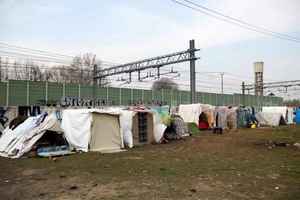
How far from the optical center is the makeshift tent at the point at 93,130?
1306cm

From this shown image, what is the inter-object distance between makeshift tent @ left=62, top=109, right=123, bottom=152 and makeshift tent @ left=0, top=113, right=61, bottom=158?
27.2 inches

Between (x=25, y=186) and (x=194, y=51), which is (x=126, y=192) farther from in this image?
(x=194, y=51)

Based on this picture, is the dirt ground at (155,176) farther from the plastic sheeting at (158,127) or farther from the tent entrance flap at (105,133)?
the plastic sheeting at (158,127)

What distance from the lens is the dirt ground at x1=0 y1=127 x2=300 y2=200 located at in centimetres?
644

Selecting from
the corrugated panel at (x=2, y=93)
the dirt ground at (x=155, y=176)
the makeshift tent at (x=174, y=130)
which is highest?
the corrugated panel at (x=2, y=93)

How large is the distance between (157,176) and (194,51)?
1728 centimetres

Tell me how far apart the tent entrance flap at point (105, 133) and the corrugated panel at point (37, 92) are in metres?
12.8

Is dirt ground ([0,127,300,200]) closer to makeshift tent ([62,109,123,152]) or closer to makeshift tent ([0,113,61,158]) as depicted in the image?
makeshift tent ([0,113,61,158])

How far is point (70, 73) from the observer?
140 ft

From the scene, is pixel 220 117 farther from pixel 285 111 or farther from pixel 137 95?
pixel 285 111

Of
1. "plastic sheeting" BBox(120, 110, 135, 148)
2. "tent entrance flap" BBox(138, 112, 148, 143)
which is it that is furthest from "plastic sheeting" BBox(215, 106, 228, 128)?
"plastic sheeting" BBox(120, 110, 135, 148)

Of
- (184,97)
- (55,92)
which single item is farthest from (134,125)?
(184,97)

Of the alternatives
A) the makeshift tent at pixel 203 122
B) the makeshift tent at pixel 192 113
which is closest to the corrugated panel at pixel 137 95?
the makeshift tent at pixel 192 113

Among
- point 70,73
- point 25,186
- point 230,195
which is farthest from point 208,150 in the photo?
point 70,73
